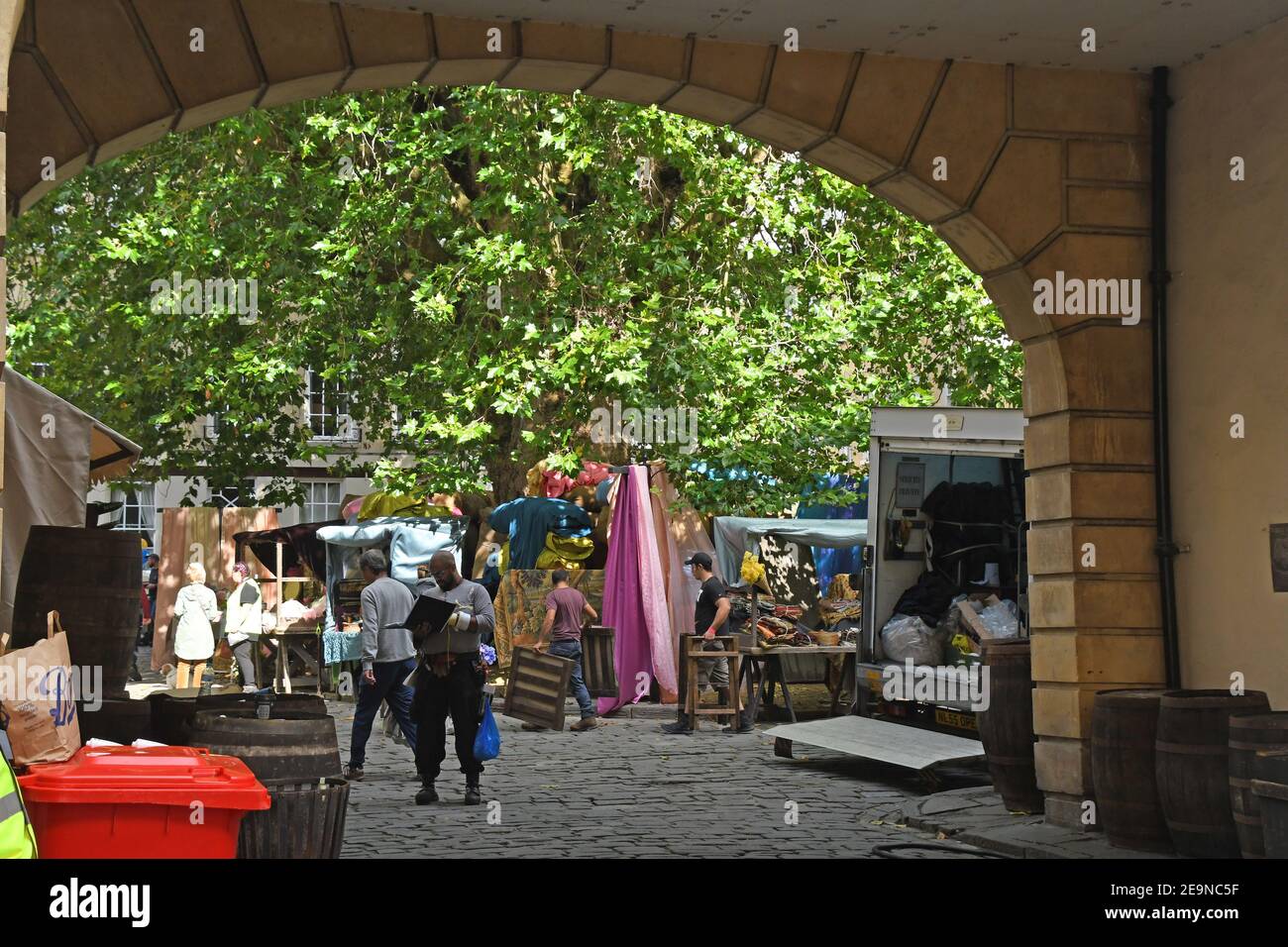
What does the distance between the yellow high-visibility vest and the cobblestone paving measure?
4.25 meters

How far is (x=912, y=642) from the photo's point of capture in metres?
13.9

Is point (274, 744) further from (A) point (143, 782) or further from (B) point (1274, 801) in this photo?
(B) point (1274, 801)

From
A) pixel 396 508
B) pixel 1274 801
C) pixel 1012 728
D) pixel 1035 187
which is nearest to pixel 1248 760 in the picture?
pixel 1274 801

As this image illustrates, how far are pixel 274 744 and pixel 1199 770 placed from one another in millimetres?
4816

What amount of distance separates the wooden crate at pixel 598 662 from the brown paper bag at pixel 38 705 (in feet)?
44.6

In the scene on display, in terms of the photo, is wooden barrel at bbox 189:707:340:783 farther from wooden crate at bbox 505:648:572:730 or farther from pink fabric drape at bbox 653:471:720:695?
pink fabric drape at bbox 653:471:720:695

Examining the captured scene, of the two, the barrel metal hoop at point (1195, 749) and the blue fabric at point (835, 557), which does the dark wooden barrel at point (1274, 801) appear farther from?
the blue fabric at point (835, 557)

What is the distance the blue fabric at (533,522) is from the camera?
21844mm

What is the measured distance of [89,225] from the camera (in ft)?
78.6

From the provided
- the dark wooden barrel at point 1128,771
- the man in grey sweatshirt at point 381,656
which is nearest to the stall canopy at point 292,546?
the man in grey sweatshirt at point 381,656
